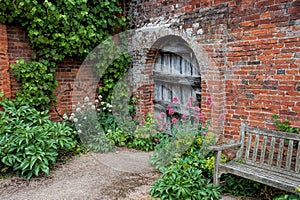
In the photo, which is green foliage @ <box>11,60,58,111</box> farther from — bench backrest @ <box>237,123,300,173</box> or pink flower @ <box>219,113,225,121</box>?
bench backrest @ <box>237,123,300,173</box>

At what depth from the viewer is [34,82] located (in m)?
5.04

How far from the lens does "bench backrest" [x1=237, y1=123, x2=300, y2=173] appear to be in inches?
124

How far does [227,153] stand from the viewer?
4.12m

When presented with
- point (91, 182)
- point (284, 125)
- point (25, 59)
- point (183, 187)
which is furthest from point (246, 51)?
point (25, 59)

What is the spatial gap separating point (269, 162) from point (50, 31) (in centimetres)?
435

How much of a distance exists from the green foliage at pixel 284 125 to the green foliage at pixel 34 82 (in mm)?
4083

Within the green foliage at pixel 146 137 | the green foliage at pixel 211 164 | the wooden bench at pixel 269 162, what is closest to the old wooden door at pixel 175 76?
the green foliage at pixel 146 137

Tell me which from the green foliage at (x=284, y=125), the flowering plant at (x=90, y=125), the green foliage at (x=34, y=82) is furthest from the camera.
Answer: the flowering plant at (x=90, y=125)

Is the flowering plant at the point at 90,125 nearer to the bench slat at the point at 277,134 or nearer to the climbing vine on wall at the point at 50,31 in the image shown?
the climbing vine on wall at the point at 50,31

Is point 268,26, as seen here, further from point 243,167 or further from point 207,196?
point 207,196

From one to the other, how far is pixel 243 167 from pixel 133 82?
11.3 feet

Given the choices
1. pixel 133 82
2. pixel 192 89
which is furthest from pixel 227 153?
pixel 133 82

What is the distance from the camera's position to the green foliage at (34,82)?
4891mm

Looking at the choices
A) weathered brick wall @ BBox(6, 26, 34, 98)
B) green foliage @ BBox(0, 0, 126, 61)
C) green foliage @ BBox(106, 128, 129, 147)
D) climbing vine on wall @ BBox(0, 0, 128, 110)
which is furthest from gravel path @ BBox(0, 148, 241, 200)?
green foliage @ BBox(0, 0, 126, 61)
